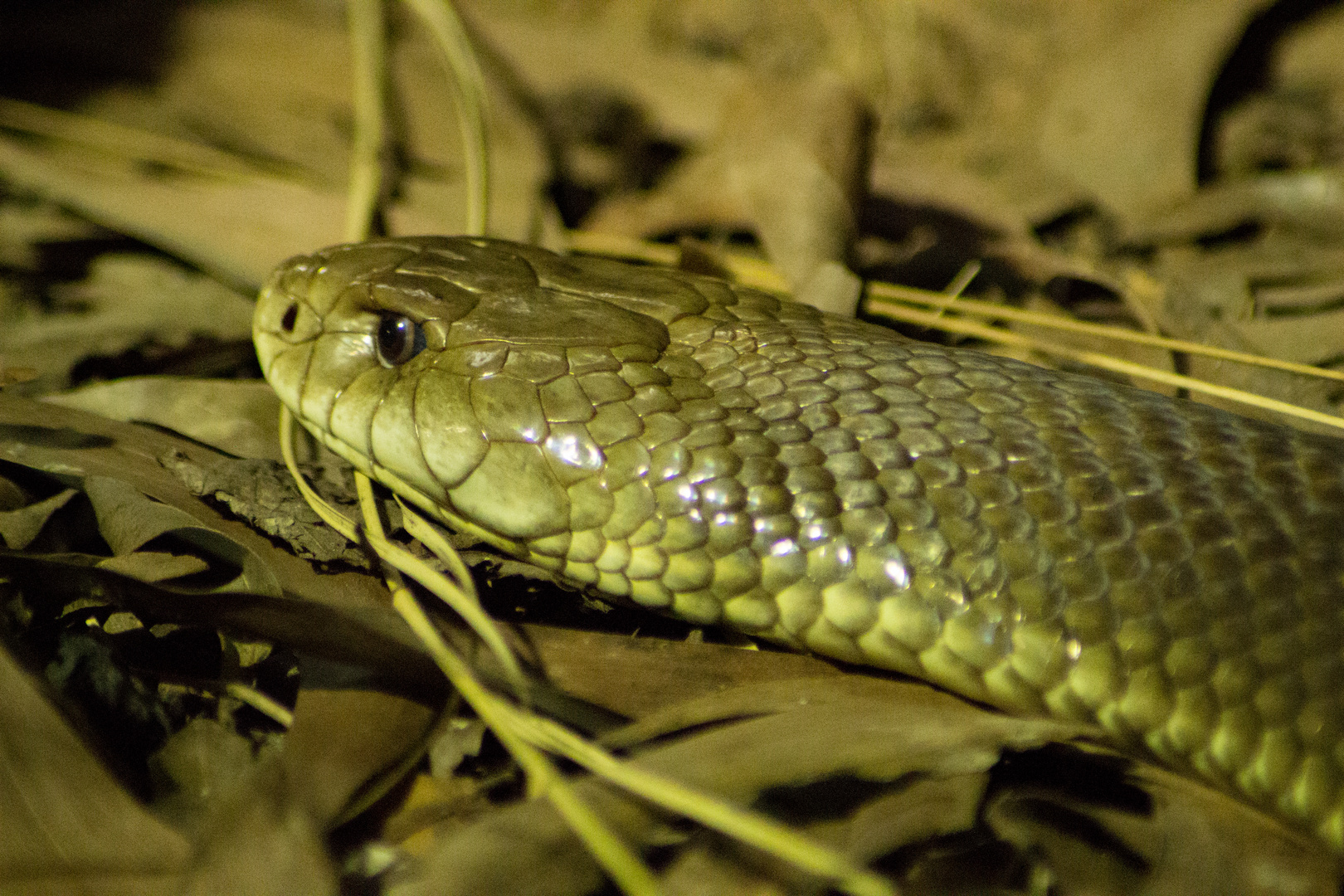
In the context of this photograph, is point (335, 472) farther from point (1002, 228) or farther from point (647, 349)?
point (1002, 228)

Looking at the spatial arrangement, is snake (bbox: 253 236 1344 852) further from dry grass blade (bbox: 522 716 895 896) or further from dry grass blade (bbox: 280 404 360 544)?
dry grass blade (bbox: 522 716 895 896)

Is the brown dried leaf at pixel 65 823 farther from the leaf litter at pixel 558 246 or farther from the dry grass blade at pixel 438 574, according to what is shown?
the dry grass blade at pixel 438 574

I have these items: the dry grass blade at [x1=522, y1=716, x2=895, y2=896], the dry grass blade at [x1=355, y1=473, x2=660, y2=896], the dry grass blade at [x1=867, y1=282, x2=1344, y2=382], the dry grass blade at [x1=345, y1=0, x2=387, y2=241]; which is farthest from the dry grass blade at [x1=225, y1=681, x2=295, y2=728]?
the dry grass blade at [x1=867, y1=282, x2=1344, y2=382]

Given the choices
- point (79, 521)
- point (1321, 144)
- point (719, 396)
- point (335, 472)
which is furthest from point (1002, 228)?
point (79, 521)

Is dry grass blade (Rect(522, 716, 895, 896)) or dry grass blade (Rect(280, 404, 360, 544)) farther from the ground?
dry grass blade (Rect(280, 404, 360, 544))

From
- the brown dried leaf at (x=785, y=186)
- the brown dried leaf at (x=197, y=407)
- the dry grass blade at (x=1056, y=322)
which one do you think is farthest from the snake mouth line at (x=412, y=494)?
the dry grass blade at (x=1056, y=322)

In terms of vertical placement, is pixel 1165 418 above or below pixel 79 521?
above
